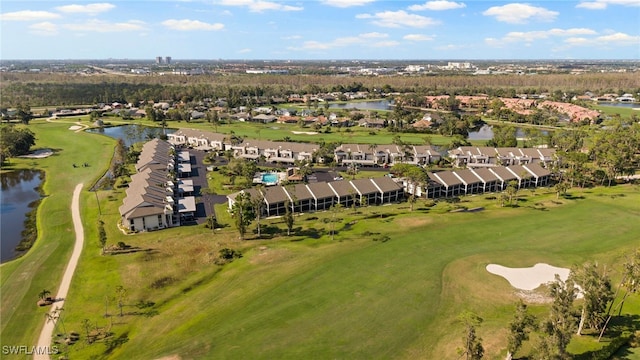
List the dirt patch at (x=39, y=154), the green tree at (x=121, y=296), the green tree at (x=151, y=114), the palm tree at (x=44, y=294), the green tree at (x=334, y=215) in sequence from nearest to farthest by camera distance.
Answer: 1. the green tree at (x=121, y=296)
2. the palm tree at (x=44, y=294)
3. the green tree at (x=334, y=215)
4. the dirt patch at (x=39, y=154)
5. the green tree at (x=151, y=114)

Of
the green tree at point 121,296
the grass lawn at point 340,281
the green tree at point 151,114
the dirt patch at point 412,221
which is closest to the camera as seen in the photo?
the grass lawn at point 340,281

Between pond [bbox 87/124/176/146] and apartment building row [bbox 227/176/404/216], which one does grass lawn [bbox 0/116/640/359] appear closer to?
apartment building row [bbox 227/176/404/216]

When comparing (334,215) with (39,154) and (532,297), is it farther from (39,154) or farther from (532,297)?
→ (39,154)

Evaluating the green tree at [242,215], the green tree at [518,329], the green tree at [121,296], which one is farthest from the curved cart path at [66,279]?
the green tree at [518,329]

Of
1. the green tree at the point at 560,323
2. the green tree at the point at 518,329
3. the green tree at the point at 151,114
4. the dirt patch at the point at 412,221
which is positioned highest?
the green tree at the point at 151,114

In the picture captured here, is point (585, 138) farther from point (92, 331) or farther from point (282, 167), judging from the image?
point (92, 331)

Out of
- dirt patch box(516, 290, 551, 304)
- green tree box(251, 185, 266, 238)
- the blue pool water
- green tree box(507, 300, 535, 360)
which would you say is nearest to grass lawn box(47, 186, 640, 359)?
dirt patch box(516, 290, 551, 304)

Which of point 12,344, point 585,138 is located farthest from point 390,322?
point 585,138

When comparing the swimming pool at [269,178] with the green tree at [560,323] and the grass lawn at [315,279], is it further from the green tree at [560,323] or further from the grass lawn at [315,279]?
the green tree at [560,323]
